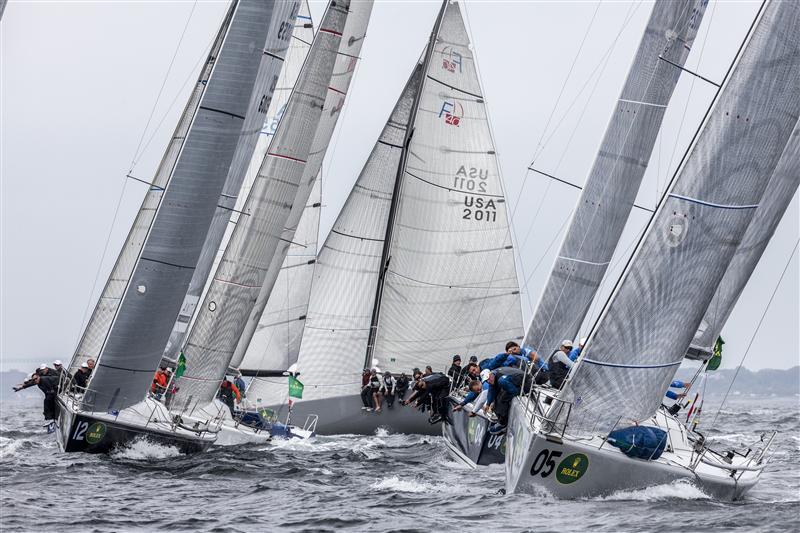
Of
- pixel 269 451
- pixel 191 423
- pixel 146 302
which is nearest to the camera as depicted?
pixel 146 302

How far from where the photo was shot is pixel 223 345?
60.7 ft

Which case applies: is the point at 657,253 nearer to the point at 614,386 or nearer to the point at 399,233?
the point at 614,386

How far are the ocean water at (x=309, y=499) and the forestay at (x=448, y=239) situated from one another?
24.6ft

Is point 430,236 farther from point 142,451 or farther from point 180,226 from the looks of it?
point 142,451

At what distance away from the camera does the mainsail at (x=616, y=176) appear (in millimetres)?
19281

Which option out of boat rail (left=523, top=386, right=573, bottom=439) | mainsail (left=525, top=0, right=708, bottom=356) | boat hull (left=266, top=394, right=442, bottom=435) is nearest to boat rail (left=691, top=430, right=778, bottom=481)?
boat rail (left=523, top=386, right=573, bottom=439)

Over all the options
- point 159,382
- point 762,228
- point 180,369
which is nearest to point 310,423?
point 159,382

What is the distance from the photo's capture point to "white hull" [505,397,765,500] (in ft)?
41.3

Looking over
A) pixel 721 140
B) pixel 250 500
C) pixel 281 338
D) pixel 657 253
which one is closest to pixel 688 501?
pixel 657 253

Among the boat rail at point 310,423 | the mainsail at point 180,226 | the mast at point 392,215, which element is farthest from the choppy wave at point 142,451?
the mast at point 392,215

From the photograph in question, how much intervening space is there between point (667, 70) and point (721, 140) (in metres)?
6.80

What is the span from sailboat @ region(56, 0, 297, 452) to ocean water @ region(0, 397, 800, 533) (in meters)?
0.39

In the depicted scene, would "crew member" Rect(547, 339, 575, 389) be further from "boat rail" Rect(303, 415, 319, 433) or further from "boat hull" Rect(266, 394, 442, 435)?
"boat rail" Rect(303, 415, 319, 433)

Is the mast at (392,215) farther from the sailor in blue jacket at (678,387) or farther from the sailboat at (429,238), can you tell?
the sailor in blue jacket at (678,387)
